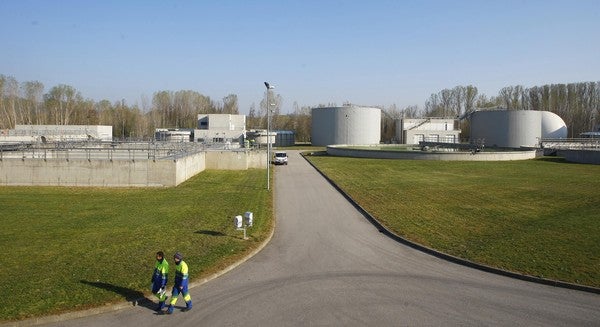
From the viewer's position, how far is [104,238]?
14312 mm

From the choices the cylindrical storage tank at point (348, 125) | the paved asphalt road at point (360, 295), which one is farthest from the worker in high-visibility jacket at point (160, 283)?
the cylindrical storage tank at point (348, 125)

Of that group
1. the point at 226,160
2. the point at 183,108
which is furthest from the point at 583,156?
the point at 183,108

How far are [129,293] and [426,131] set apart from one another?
76728 mm

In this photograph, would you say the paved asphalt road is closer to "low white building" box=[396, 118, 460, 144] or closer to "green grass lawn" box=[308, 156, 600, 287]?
"green grass lawn" box=[308, 156, 600, 287]

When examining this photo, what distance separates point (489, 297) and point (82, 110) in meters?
107

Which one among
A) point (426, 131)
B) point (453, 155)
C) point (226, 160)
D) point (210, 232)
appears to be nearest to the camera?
point (210, 232)

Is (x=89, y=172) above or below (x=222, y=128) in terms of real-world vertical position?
below

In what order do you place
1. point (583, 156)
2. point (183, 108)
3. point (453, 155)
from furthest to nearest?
point (183, 108), point (453, 155), point (583, 156)

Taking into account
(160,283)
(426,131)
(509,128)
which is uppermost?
(509,128)

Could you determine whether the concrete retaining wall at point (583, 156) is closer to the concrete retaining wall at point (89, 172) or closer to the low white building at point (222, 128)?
the concrete retaining wall at point (89, 172)

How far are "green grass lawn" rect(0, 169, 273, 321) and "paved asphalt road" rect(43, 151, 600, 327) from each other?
0.87m

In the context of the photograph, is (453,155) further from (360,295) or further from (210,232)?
(360,295)

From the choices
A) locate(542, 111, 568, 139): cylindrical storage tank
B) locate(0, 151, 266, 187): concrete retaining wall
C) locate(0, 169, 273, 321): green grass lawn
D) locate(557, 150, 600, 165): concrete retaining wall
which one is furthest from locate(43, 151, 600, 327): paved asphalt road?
locate(542, 111, 568, 139): cylindrical storage tank

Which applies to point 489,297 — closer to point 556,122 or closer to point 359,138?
point 359,138
